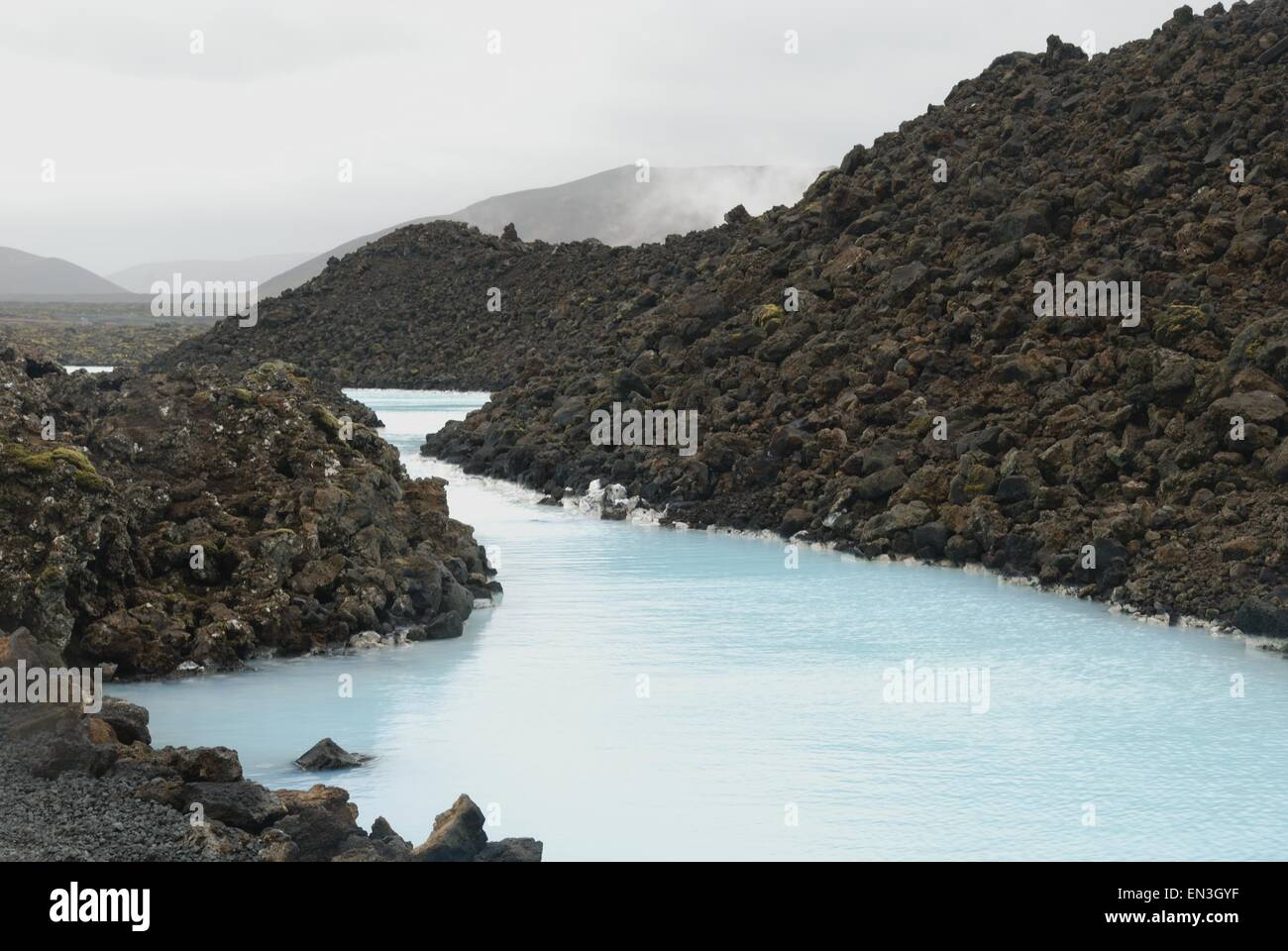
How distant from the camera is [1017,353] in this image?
2475 centimetres

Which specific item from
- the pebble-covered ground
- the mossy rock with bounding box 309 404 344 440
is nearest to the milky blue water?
the pebble-covered ground

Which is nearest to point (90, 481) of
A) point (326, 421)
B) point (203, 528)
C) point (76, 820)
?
point (203, 528)

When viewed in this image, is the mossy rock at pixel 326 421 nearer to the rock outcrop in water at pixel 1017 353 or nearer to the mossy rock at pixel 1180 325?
the rock outcrop in water at pixel 1017 353

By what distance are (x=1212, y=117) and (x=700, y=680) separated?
21.3 meters

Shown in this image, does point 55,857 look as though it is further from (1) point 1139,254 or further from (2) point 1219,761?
(1) point 1139,254

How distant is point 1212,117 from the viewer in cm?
2961

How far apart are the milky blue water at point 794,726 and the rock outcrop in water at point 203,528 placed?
640 mm

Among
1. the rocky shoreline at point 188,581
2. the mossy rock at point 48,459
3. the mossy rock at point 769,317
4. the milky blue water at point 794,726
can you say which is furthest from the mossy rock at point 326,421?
the mossy rock at point 769,317

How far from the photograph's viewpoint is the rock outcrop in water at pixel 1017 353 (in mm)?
19172

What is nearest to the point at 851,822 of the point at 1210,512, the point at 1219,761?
the point at 1219,761

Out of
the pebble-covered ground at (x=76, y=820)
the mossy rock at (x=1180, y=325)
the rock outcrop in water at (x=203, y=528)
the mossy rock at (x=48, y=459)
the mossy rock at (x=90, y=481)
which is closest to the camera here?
the pebble-covered ground at (x=76, y=820)

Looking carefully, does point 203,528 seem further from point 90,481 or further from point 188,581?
point 90,481

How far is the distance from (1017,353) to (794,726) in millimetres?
13896

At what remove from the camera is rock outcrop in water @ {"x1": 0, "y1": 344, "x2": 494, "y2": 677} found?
13.9 meters
